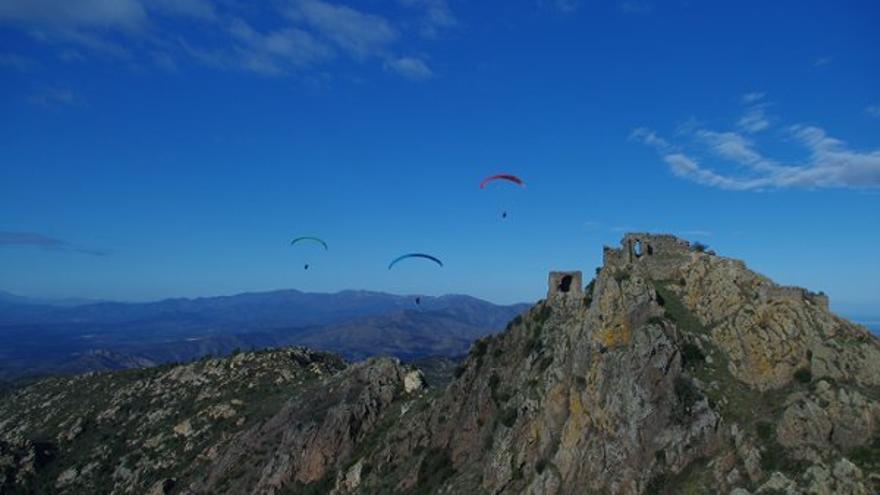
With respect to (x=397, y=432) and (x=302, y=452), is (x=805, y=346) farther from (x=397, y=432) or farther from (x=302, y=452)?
(x=302, y=452)

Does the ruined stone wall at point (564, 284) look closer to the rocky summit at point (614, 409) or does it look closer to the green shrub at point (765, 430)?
the rocky summit at point (614, 409)

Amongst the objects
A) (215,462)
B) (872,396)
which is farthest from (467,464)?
(215,462)

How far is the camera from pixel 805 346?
46906mm

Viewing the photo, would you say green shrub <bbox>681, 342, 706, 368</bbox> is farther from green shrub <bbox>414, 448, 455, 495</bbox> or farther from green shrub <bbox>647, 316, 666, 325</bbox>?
green shrub <bbox>414, 448, 455, 495</bbox>

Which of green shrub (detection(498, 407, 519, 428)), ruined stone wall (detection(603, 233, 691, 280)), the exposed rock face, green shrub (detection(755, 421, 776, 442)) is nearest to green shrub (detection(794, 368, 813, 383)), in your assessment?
green shrub (detection(755, 421, 776, 442))

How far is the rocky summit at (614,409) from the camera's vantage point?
41.5m

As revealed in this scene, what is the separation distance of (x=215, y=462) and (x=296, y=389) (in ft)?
66.3

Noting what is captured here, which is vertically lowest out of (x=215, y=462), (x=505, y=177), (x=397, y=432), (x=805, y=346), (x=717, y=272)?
(x=215, y=462)

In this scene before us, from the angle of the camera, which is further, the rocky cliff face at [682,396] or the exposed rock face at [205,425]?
the exposed rock face at [205,425]

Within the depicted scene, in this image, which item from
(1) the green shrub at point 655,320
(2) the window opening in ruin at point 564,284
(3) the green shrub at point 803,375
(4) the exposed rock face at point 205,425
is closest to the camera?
(3) the green shrub at point 803,375

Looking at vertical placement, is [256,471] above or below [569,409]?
below

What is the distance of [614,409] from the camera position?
48969mm

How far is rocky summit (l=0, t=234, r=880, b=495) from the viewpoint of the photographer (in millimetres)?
41500

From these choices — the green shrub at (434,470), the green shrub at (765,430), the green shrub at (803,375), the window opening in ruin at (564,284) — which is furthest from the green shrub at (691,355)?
the green shrub at (434,470)
